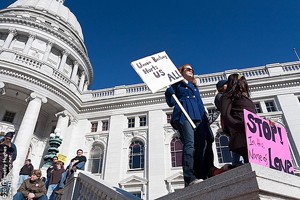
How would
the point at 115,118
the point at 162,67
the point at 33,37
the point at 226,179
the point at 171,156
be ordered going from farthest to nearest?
the point at 33,37 → the point at 115,118 → the point at 171,156 → the point at 162,67 → the point at 226,179

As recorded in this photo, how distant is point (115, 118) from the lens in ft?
74.7

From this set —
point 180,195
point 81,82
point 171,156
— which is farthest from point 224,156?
point 81,82

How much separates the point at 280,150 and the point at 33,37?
3080cm

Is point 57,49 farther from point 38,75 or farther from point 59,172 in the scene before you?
point 59,172

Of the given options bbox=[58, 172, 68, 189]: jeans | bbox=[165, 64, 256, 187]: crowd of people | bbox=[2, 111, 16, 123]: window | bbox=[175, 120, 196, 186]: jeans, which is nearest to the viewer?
bbox=[165, 64, 256, 187]: crowd of people

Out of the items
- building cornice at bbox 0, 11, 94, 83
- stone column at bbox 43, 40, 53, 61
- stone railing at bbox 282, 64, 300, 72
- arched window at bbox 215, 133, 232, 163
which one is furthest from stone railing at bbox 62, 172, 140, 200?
building cornice at bbox 0, 11, 94, 83

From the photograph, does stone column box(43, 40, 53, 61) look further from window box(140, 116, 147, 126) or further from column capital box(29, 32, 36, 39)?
window box(140, 116, 147, 126)

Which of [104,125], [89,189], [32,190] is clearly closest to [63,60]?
[104,125]

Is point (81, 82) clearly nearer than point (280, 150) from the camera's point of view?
No

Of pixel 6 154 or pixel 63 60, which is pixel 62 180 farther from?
pixel 63 60

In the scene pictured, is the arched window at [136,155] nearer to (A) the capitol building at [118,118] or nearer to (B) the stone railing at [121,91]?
(A) the capitol building at [118,118]

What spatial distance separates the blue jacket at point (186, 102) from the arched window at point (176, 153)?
15691 mm

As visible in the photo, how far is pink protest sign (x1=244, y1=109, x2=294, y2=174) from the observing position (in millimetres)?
2361

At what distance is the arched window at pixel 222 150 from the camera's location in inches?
730
